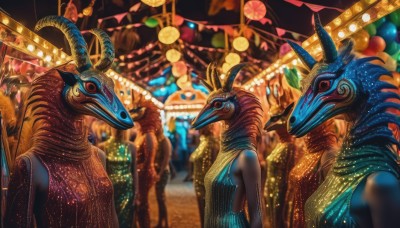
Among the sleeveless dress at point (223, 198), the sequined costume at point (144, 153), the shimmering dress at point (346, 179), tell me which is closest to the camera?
the shimmering dress at point (346, 179)

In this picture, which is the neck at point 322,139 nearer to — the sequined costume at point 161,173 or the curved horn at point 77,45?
the curved horn at point 77,45

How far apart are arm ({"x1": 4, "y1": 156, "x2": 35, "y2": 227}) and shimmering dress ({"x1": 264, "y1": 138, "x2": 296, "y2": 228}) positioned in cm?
298

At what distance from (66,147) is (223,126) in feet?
5.15

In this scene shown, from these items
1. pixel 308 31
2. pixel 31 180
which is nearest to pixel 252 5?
pixel 308 31

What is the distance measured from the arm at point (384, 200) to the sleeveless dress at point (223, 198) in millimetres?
1425

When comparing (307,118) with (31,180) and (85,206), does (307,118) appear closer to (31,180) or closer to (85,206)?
(85,206)

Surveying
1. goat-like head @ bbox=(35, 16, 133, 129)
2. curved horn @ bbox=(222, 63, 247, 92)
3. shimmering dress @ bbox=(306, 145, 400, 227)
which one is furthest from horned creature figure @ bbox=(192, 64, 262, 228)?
goat-like head @ bbox=(35, 16, 133, 129)

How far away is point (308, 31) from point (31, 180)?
4.49 metres

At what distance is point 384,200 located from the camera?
76.4 inches

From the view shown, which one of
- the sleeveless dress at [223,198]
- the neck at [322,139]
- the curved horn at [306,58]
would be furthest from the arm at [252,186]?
the curved horn at [306,58]

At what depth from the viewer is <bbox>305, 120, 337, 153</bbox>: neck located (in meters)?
3.56

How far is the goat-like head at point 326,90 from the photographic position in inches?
88.7

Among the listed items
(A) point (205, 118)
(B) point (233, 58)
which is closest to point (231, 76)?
(A) point (205, 118)

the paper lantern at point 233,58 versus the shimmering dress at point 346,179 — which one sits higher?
the paper lantern at point 233,58
